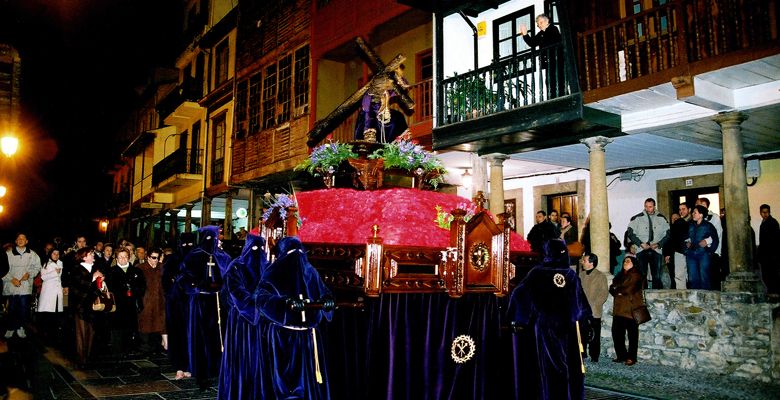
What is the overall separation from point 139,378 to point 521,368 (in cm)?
539

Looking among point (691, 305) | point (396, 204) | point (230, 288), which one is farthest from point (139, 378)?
point (691, 305)

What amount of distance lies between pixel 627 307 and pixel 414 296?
18.7ft

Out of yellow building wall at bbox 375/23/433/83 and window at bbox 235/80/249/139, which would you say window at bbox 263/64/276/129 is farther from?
yellow building wall at bbox 375/23/433/83

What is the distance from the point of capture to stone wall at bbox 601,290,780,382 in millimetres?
8422

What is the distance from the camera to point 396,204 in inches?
242

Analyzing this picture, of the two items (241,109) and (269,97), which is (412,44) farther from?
(241,109)

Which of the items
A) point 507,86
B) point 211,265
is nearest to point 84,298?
point 211,265

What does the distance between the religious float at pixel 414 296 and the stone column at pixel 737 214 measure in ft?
16.0

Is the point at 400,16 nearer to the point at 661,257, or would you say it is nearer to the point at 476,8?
the point at 476,8

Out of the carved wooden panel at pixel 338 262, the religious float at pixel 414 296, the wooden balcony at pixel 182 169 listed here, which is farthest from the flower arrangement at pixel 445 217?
the wooden balcony at pixel 182 169

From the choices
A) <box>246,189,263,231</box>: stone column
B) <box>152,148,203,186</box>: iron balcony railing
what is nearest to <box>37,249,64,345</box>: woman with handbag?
<box>246,189,263,231</box>: stone column

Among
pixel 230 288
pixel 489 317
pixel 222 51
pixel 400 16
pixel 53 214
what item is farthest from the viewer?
pixel 53 214

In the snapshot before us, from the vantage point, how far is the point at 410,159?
664cm

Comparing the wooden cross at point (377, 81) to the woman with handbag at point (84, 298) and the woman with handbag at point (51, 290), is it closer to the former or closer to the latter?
the woman with handbag at point (84, 298)
